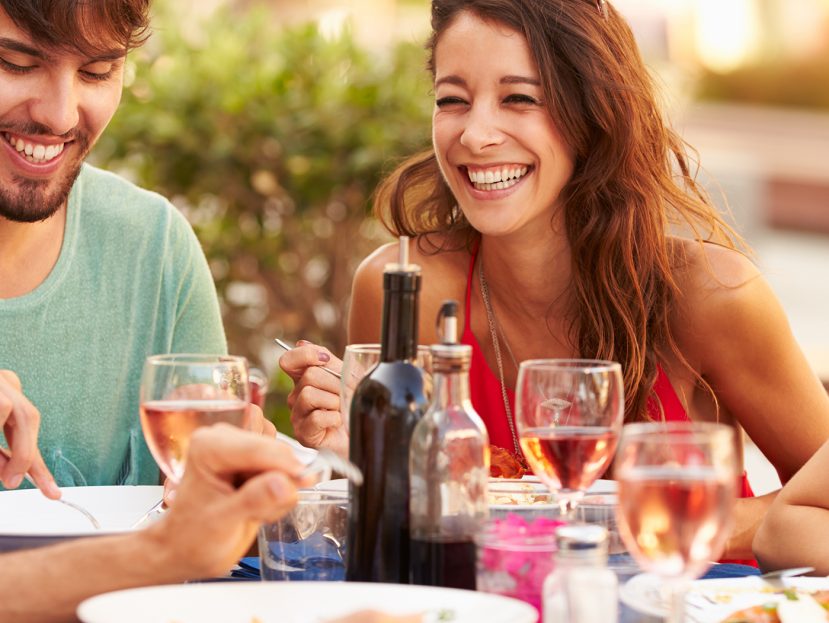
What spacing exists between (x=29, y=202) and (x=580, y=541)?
64.1 inches

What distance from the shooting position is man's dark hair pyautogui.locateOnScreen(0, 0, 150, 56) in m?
2.37

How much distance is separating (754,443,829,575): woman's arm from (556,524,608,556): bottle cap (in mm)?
644

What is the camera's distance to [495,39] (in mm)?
2750

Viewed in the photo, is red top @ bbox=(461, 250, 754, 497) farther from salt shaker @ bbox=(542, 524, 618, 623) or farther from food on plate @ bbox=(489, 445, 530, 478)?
salt shaker @ bbox=(542, 524, 618, 623)

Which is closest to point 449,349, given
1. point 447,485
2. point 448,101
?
point 447,485

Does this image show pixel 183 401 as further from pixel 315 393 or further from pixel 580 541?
pixel 315 393

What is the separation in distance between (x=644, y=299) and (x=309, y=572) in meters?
1.39

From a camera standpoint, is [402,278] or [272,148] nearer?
[402,278]

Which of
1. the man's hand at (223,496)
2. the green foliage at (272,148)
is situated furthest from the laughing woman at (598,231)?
the green foliage at (272,148)

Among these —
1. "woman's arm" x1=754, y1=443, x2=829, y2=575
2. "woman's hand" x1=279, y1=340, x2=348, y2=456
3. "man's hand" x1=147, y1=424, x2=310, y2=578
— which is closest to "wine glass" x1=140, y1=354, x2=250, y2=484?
"man's hand" x1=147, y1=424, x2=310, y2=578

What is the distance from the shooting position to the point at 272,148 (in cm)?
489

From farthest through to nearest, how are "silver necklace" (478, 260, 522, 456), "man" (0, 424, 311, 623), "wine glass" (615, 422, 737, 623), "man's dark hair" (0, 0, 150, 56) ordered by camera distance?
1. "silver necklace" (478, 260, 522, 456)
2. "man's dark hair" (0, 0, 150, 56)
3. "man" (0, 424, 311, 623)
4. "wine glass" (615, 422, 737, 623)

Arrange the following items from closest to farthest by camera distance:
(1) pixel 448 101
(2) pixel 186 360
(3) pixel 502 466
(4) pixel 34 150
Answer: (2) pixel 186 360, (3) pixel 502 466, (4) pixel 34 150, (1) pixel 448 101

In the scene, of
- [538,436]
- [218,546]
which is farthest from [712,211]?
[218,546]
